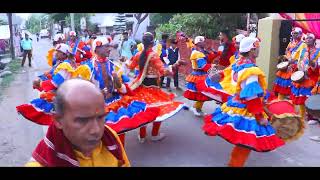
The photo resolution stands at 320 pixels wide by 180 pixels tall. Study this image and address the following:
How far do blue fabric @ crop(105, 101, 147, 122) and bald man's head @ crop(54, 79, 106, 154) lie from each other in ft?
9.96

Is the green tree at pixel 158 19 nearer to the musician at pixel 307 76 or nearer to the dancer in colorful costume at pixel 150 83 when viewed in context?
the musician at pixel 307 76

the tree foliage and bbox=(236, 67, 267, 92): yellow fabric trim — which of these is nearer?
bbox=(236, 67, 267, 92): yellow fabric trim

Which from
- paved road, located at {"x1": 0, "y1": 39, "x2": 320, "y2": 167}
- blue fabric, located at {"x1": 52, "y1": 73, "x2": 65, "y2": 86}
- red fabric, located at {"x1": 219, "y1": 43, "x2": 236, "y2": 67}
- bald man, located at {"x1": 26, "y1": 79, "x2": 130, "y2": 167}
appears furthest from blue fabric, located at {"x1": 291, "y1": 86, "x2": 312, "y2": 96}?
bald man, located at {"x1": 26, "y1": 79, "x2": 130, "y2": 167}

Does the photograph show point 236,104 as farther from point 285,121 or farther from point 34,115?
point 34,115

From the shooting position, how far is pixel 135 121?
16.5 ft

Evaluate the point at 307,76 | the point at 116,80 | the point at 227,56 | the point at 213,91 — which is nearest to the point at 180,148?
the point at 213,91

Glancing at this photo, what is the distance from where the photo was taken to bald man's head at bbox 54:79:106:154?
73.4 inches

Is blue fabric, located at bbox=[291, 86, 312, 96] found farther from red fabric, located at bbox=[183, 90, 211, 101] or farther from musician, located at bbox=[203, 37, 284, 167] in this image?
musician, located at bbox=[203, 37, 284, 167]

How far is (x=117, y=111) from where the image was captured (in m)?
5.09

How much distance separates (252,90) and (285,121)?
2.20ft

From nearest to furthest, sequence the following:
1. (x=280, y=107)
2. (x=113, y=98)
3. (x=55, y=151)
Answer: (x=55, y=151)
(x=280, y=107)
(x=113, y=98)

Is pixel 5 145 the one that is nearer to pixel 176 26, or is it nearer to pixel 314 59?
pixel 314 59

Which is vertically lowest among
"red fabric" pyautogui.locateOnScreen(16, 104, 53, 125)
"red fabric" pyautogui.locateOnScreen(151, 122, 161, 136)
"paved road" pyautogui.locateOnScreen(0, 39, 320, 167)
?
"paved road" pyautogui.locateOnScreen(0, 39, 320, 167)

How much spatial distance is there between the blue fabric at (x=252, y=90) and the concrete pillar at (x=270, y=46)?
5.67m
